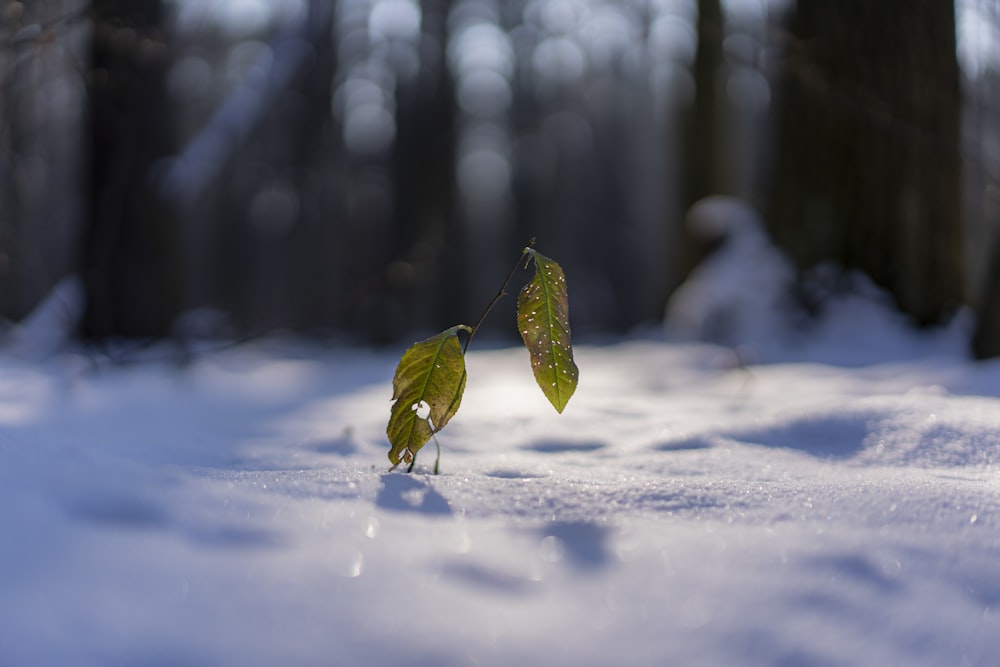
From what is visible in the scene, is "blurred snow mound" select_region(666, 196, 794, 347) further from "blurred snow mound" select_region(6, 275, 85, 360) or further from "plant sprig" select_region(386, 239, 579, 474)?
"blurred snow mound" select_region(6, 275, 85, 360)

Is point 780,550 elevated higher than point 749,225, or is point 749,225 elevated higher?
point 749,225

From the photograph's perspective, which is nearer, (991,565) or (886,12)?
(991,565)

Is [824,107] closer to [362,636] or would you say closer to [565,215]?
[362,636]

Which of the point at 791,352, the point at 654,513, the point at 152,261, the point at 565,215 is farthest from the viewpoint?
the point at 565,215

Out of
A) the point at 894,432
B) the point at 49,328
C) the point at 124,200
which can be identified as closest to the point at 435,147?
the point at 124,200

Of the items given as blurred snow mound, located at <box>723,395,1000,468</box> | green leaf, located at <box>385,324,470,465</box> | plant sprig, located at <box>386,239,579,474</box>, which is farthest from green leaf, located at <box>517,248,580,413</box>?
blurred snow mound, located at <box>723,395,1000,468</box>

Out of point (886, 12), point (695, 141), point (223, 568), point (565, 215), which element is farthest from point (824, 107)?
point (565, 215)

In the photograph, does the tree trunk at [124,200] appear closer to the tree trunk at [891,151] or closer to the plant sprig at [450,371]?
the tree trunk at [891,151]
